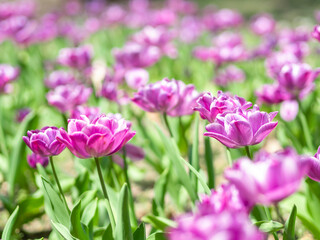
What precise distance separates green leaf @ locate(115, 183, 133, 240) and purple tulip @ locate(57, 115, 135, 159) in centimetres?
12

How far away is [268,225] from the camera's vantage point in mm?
1114

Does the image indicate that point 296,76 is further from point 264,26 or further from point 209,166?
point 264,26

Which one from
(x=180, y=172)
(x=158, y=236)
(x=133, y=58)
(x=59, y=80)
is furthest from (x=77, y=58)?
(x=158, y=236)

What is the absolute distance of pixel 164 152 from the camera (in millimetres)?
2459

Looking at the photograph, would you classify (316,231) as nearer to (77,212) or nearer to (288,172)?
(77,212)

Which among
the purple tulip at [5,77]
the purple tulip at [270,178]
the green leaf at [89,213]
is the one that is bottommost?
the green leaf at [89,213]

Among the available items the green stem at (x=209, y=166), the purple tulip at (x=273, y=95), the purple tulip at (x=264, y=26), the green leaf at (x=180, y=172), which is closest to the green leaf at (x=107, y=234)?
the green leaf at (x=180, y=172)

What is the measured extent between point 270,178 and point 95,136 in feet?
1.63

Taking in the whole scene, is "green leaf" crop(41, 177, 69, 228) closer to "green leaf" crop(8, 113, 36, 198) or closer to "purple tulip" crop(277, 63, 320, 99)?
"green leaf" crop(8, 113, 36, 198)

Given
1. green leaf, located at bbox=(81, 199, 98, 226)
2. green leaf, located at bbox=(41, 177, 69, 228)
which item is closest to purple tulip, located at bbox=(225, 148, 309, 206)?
green leaf, located at bbox=(41, 177, 69, 228)

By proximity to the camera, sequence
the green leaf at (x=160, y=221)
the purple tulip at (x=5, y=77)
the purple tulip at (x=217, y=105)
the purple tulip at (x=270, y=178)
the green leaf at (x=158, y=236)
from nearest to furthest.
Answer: the purple tulip at (x=270, y=178)
the purple tulip at (x=217, y=105)
the green leaf at (x=158, y=236)
the green leaf at (x=160, y=221)
the purple tulip at (x=5, y=77)

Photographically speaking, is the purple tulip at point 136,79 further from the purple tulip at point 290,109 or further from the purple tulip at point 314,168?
the purple tulip at point 314,168

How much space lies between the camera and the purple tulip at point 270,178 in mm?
633

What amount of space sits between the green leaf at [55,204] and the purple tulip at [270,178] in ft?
2.49
